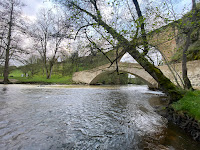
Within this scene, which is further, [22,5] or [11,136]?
[22,5]

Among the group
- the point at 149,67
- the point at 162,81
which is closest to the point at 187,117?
the point at 162,81

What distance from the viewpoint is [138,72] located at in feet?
46.5

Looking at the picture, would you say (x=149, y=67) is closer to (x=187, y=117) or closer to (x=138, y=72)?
(x=187, y=117)

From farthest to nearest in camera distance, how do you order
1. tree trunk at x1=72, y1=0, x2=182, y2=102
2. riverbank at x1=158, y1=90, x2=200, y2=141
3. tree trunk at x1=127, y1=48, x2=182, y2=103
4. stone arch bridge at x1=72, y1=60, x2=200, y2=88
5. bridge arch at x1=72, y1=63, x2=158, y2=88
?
bridge arch at x1=72, y1=63, x2=158, y2=88, stone arch bridge at x1=72, y1=60, x2=200, y2=88, tree trunk at x1=127, y1=48, x2=182, y2=103, tree trunk at x1=72, y1=0, x2=182, y2=102, riverbank at x1=158, y1=90, x2=200, y2=141

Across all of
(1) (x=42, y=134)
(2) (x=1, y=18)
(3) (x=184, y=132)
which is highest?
(2) (x=1, y=18)

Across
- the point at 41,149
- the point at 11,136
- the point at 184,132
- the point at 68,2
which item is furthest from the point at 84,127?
the point at 68,2

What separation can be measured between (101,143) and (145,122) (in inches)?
58.7

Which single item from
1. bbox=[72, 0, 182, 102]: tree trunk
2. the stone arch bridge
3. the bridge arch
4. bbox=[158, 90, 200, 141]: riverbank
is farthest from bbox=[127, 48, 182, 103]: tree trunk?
the bridge arch

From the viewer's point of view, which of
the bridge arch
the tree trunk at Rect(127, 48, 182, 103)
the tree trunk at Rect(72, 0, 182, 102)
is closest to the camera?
the tree trunk at Rect(72, 0, 182, 102)

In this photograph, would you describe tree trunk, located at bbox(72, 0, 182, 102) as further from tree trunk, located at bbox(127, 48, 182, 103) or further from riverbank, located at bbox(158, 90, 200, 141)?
riverbank, located at bbox(158, 90, 200, 141)

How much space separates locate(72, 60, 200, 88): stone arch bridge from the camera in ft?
28.4

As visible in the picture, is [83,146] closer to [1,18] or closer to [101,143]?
[101,143]

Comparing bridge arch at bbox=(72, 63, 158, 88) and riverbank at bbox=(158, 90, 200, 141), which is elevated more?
bridge arch at bbox=(72, 63, 158, 88)

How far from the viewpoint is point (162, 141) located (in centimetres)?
190
